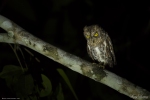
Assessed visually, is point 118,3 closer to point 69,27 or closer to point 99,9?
point 99,9

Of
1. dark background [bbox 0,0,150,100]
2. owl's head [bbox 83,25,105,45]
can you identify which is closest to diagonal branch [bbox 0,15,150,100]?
owl's head [bbox 83,25,105,45]

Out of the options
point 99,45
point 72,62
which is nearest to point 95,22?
point 99,45

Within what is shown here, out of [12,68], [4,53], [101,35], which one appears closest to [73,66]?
[12,68]

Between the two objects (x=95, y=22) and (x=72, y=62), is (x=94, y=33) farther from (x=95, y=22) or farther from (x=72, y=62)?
(x=95, y=22)

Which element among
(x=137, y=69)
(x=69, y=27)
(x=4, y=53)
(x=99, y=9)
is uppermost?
(x=99, y=9)

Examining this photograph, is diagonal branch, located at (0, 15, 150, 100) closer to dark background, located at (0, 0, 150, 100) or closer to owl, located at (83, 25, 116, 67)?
owl, located at (83, 25, 116, 67)

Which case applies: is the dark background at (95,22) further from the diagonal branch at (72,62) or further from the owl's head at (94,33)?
the diagonal branch at (72,62)

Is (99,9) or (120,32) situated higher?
(99,9)
